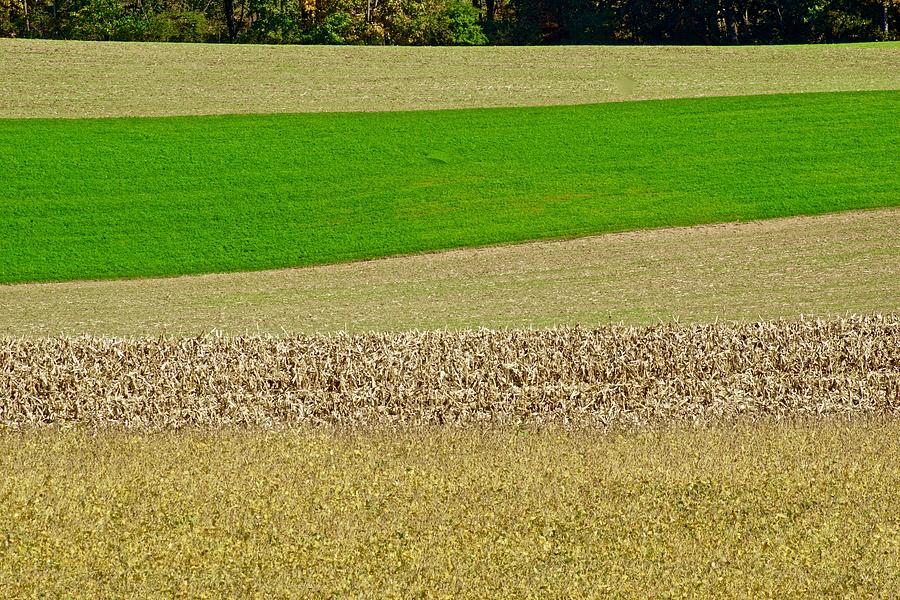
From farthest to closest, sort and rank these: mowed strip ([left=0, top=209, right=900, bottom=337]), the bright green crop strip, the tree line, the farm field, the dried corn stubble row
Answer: the tree line → the bright green crop strip → mowed strip ([left=0, top=209, right=900, bottom=337]) → the dried corn stubble row → the farm field

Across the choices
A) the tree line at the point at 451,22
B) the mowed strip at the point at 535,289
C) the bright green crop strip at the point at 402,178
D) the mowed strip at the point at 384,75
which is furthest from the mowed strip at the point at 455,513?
the tree line at the point at 451,22

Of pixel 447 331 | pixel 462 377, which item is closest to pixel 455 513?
pixel 462 377

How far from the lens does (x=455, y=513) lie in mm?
9281

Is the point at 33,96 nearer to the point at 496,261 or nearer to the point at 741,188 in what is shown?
the point at 496,261

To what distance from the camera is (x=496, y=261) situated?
920 inches

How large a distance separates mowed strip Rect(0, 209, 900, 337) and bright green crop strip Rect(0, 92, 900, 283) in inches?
49.4

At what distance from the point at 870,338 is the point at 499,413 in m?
5.60

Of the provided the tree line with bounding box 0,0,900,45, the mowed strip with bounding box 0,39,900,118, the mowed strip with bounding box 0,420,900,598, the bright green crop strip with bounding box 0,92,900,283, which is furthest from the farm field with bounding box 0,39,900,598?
the tree line with bounding box 0,0,900,45

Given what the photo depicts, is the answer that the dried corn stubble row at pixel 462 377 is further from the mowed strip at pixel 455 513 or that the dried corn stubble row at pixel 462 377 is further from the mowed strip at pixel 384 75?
the mowed strip at pixel 384 75

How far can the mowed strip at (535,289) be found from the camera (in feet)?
58.4

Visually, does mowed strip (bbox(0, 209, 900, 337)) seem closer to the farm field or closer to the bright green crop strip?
the farm field

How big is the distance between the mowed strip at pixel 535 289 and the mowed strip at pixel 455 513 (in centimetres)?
556

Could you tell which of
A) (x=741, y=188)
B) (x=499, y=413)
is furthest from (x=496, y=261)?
(x=499, y=413)

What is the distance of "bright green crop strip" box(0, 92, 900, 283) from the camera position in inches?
999
